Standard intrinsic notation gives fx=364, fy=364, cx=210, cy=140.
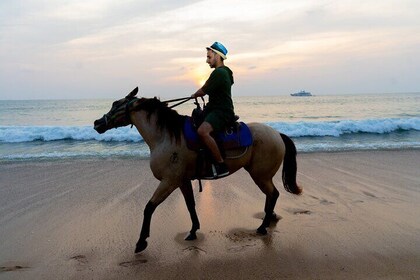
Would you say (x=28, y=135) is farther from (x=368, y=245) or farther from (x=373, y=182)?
(x=368, y=245)

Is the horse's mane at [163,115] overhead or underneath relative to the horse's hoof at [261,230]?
overhead

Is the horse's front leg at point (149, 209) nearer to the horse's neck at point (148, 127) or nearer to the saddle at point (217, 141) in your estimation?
the saddle at point (217, 141)

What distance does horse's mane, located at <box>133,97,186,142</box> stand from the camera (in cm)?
443

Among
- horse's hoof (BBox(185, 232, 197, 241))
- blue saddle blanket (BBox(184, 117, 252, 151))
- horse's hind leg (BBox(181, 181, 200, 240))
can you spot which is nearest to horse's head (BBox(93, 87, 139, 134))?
blue saddle blanket (BBox(184, 117, 252, 151))

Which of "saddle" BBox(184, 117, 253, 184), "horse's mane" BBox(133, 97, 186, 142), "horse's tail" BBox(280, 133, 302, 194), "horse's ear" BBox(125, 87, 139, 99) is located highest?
"horse's ear" BBox(125, 87, 139, 99)

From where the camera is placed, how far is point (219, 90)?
4363 millimetres

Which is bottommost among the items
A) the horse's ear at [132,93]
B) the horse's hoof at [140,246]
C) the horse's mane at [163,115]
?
the horse's hoof at [140,246]

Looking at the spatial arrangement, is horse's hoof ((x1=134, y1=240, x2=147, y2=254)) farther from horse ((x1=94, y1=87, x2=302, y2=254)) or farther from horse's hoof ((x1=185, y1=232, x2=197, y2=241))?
horse's hoof ((x1=185, y1=232, x2=197, y2=241))

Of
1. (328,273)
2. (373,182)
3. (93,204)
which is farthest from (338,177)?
(93,204)

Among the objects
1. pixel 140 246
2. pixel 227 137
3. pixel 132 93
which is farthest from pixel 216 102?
pixel 140 246

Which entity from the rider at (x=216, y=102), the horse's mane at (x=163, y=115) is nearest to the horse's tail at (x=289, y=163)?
the rider at (x=216, y=102)

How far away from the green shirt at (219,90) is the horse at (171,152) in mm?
459

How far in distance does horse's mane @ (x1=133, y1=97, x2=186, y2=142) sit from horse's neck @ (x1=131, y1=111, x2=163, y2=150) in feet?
0.15

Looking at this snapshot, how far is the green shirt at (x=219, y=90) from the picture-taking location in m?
4.30
